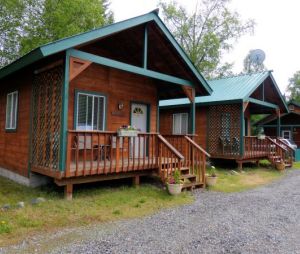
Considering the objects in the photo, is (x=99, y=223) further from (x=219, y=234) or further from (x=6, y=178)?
(x=6, y=178)

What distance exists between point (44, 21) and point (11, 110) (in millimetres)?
17008

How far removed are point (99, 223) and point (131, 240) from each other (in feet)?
3.18

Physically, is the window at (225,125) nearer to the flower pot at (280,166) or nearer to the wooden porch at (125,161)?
the flower pot at (280,166)

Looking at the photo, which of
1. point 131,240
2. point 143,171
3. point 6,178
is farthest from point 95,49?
point 131,240

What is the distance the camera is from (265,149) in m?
13.4

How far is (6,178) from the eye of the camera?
8.54m

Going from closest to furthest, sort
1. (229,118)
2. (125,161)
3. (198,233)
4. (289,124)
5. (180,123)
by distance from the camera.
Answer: (198,233) < (125,161) < (229,118) < (180,123) < (289,124)

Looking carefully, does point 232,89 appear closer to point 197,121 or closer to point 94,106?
point 197,121

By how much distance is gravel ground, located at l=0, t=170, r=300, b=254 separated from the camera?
3.81m

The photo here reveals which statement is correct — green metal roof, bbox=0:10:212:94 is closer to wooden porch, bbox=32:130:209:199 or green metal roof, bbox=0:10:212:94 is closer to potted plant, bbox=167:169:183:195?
wooden porch, bbox=32:130:209:199

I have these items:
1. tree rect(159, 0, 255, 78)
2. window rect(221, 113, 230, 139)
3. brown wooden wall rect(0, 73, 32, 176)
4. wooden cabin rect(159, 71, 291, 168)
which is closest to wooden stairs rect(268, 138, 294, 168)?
wooden cabin rect(159, 71, 291, 168)

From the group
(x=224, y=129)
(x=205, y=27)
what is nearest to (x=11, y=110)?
(x=224, y=129)

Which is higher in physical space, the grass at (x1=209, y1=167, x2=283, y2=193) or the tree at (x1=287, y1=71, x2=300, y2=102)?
the tree at (x1=287, y1=71, x2=300, y2=102)

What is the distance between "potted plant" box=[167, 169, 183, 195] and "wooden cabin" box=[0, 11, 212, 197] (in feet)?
1.11
